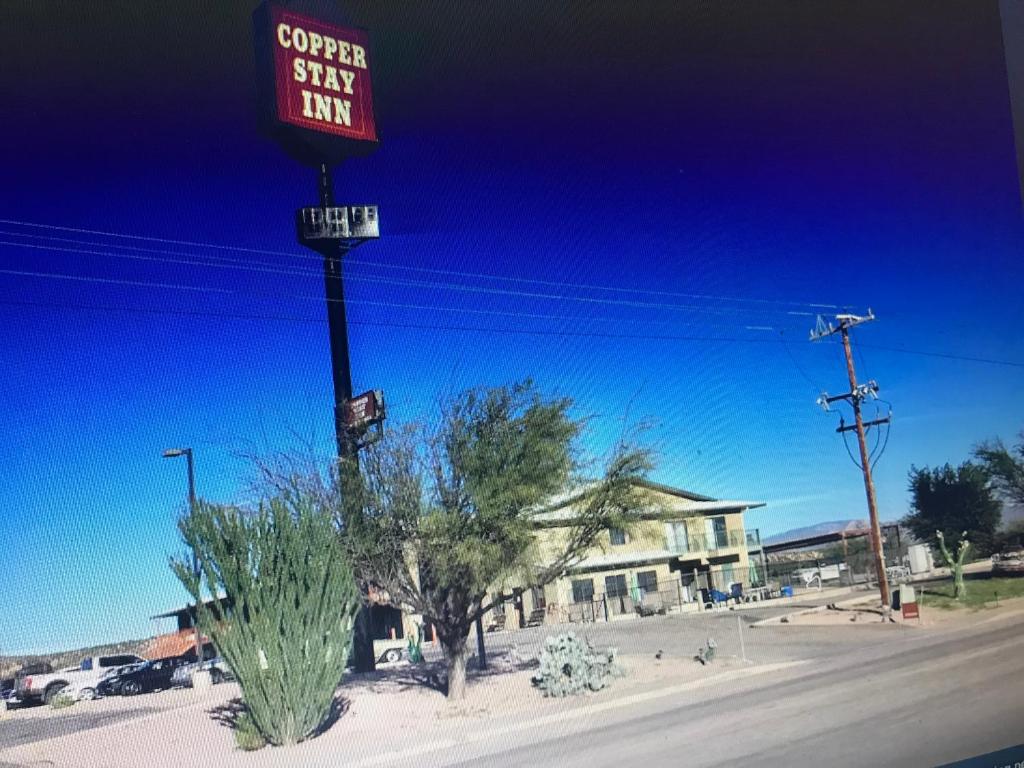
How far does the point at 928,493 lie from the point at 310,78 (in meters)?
4.65

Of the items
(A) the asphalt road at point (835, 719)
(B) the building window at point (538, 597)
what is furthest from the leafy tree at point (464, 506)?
(A) the asphalt road at point (835, 719)

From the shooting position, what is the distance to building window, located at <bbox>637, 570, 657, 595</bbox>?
577 cm

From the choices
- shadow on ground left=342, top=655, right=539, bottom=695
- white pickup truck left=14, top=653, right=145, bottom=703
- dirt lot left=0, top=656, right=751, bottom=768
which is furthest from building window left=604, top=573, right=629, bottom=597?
white pickup truck left=14, top=653, right=145, bottom=703

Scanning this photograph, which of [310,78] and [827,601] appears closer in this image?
[310,78]

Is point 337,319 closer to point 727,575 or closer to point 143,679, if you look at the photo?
point 143,679

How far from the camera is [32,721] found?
10.6 feet

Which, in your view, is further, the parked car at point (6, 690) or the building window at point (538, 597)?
the building window at point (538, 597)

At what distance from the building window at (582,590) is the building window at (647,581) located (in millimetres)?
307

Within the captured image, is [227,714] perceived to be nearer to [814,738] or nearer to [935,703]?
[814,738]

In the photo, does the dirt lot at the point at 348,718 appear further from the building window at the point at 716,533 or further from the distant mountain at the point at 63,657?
the building window at the point at 716,533

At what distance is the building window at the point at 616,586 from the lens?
18.8 feet

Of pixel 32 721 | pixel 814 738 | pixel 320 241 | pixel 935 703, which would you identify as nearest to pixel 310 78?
pixel 320 241

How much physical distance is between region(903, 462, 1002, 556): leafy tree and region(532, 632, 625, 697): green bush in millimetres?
2444

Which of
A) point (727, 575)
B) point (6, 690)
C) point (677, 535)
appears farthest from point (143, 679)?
point (727, 575)
